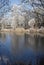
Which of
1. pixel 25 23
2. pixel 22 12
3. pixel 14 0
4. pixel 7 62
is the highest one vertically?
pixel 14 0

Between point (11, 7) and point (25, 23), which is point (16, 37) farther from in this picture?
point (11, 7)

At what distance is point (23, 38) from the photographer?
656 cm

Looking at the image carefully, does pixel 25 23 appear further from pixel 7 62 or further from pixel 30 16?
pixel 7 62

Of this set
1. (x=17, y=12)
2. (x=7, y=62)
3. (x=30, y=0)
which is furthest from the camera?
(x=17, y=12)

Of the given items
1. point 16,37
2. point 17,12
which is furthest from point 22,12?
point 16,37

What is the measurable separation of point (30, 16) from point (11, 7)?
0.83 m

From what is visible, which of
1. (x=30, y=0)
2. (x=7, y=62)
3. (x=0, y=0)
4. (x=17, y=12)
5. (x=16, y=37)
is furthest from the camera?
(x=16, y=37)

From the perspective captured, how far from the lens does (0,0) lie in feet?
16.0

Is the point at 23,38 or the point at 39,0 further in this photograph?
the point at 23,38

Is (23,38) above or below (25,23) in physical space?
below

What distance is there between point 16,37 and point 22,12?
41.7 inches

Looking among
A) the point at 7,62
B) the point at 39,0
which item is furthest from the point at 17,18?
the point at 7,62

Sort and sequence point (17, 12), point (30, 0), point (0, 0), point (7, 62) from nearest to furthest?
1. point (7, 62)
2. point (0, 0)
3. point (30, 0)
4. point (17, 12)

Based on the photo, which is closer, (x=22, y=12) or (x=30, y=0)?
(x=30, y=0)
